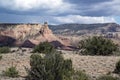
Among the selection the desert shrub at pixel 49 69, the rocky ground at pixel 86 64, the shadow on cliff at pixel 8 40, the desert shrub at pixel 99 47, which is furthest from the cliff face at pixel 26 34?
the desert shrub at pixel 49 69

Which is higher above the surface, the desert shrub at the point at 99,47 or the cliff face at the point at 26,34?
the desert shrub at the point at 99,47

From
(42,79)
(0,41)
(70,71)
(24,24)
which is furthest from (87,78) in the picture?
(24,24)

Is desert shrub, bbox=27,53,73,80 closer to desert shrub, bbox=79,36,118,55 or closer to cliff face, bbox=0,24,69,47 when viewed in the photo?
desert shrub, bbox=79,36,118,55

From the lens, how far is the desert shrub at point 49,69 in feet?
68.7

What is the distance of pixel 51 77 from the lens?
20531 mm

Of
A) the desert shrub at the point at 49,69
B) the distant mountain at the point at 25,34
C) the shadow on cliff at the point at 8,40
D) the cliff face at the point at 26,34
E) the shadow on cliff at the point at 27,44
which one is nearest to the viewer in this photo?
the desert shrub at the point at 49,69

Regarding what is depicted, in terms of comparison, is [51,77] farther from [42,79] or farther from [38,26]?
[38,26]

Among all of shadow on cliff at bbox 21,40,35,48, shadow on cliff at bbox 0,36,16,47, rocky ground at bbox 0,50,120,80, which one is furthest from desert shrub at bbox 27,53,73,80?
shadow on cliff at bbox 0,36,16,47

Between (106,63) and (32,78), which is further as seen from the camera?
(106,63)

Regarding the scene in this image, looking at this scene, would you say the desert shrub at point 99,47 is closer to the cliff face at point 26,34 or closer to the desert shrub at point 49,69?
the desert shrub at point 49,69

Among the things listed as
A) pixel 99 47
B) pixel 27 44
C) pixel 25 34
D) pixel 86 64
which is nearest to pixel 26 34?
pixel 25 34

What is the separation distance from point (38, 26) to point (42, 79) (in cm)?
11130

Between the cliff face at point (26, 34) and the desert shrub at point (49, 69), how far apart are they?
4049 inches

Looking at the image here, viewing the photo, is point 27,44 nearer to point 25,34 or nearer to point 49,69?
point 25,34
